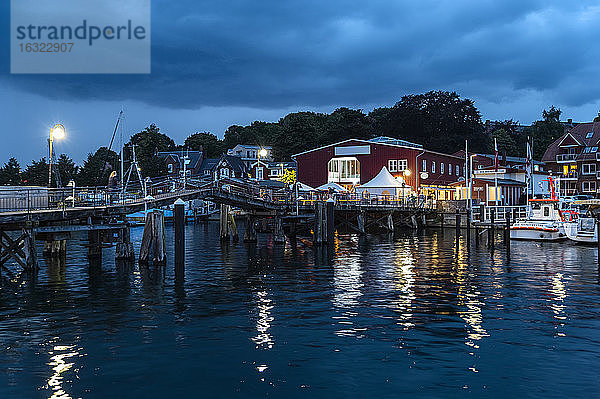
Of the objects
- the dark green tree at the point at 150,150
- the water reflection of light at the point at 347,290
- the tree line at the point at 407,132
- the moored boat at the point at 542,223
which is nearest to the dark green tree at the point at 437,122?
the tree line at the point at 407,132

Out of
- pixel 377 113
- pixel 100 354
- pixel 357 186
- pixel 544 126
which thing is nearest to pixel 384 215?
pixel 357 186

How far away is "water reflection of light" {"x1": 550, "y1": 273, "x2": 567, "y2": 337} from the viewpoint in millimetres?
19125

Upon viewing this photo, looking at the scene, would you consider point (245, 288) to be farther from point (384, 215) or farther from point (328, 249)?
point (384, 215)

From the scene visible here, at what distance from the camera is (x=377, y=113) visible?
153 meters

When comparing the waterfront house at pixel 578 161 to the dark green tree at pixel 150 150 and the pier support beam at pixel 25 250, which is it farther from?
the pier support beam at pixel 25 250

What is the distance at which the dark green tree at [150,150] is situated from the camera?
327ft

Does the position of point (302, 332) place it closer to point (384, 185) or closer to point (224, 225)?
point (224, 225)

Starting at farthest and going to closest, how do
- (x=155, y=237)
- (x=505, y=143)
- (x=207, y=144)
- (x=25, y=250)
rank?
1. (x=207, y=144)
2. (x=505, y=143)
3. (x=155, y=237)
4. (x=25, y=250)

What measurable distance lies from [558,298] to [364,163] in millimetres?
53285

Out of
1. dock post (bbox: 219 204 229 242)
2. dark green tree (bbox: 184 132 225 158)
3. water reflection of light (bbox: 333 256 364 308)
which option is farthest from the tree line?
water reflection of light (bbox: 333 256 364 308)

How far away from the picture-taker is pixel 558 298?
74.1 feet

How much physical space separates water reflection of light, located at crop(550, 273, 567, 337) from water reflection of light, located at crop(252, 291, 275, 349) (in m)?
8.98

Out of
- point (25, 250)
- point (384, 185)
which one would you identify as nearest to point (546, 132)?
point (384, 185)

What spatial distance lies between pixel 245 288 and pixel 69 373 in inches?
488
